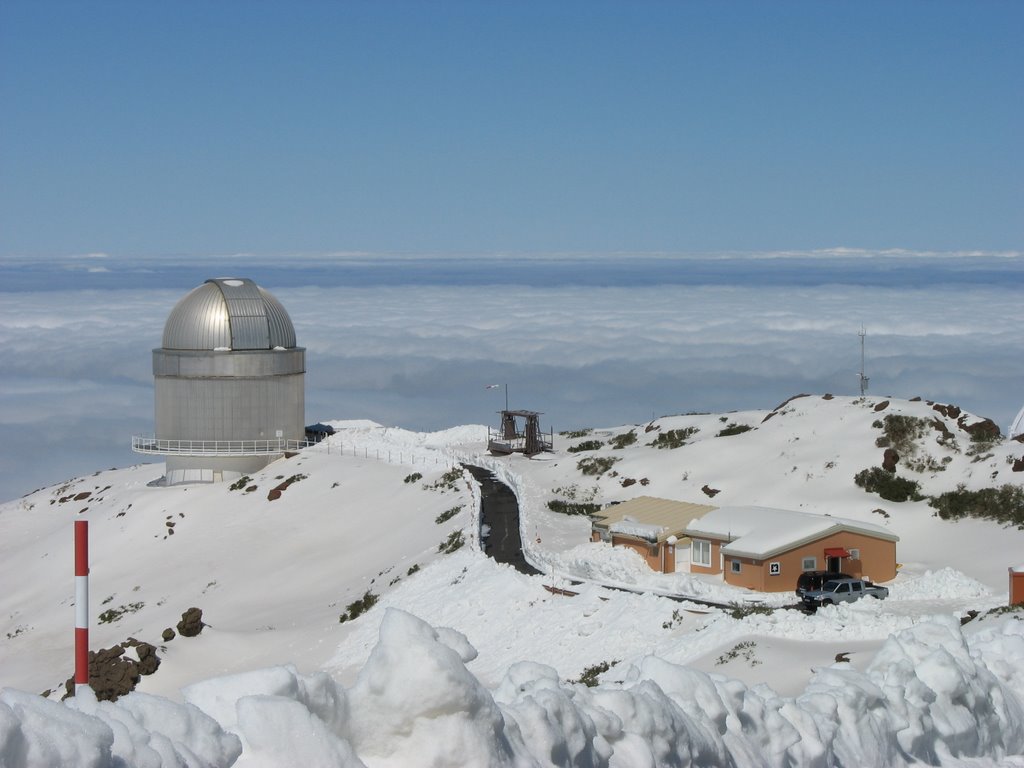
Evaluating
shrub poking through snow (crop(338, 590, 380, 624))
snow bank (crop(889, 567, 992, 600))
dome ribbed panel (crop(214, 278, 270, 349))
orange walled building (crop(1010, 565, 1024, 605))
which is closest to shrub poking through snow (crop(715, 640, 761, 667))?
orange walled building (crop(1010, 565, 1024, 605))

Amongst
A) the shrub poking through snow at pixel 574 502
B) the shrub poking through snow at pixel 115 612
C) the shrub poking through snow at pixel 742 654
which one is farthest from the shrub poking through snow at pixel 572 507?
the shrub poking through snow at pixel 742 654

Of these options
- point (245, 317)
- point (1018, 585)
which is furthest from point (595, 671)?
point (245, 317)

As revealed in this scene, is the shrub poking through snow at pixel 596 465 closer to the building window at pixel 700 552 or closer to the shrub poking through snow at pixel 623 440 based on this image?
the shrub poking through snow at pixel 623 440

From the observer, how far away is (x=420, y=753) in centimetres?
803

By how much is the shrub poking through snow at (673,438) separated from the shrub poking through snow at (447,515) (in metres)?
11.3

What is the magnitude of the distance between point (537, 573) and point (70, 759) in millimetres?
22456

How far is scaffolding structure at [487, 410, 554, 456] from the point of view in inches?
1912

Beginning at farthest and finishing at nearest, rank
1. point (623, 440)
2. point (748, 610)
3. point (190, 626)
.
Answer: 1. point (623, 440)
2. point (190, 626)
3. point (748, 610)

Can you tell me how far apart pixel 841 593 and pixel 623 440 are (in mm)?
23009

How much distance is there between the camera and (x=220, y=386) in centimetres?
5006

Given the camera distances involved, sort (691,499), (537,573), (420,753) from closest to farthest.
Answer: (420,753) < (537,573) < (691,499)

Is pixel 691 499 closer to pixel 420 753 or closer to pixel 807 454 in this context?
pixel 807 454

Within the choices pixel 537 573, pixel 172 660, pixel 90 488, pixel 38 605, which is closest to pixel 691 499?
pixel 537 573

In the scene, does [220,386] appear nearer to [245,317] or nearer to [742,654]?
[245,317]
